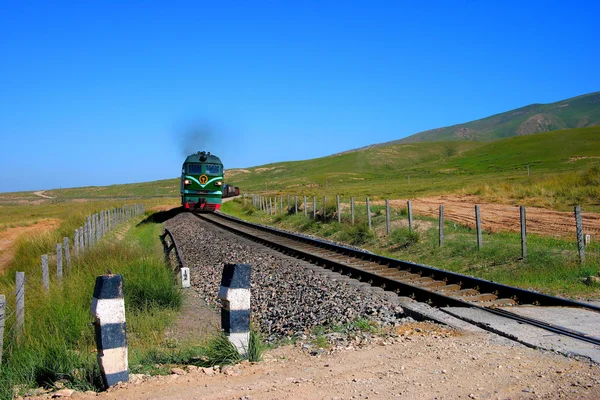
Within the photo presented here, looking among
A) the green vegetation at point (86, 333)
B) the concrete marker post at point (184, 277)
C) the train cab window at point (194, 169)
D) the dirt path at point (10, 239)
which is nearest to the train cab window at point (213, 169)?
the train cab window at point (194, 169)

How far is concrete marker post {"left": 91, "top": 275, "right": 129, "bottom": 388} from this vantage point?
18.2 feet

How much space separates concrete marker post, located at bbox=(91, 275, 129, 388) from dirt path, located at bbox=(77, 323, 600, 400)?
174mm

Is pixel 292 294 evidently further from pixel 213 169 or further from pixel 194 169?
pixel 213 169

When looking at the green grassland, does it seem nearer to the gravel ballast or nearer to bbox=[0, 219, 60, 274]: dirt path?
the gravel ballast

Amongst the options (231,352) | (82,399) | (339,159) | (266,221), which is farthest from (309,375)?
(339,159)

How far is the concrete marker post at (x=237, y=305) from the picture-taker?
20.3ft

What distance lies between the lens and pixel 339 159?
192125 mm

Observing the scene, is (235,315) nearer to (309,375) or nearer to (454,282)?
(309,375)

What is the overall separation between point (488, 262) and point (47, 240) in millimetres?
15095

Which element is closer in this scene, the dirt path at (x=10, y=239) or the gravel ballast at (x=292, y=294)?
the gravel ballast at (x=292, y=294)

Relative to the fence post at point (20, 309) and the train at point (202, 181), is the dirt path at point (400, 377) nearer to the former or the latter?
the fence post at point (20, 309)

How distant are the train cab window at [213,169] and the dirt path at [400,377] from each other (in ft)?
97.0

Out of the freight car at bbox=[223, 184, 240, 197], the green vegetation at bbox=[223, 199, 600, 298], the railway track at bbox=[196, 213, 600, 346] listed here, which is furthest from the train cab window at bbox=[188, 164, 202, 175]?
the railway track at bbox=[196, 213, 600, 346]

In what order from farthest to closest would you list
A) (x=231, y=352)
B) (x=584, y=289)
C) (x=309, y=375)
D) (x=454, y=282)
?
(x=454, y=282) → (x=584, y=289) → (x=231, y=352) → (x=309, y=375)
